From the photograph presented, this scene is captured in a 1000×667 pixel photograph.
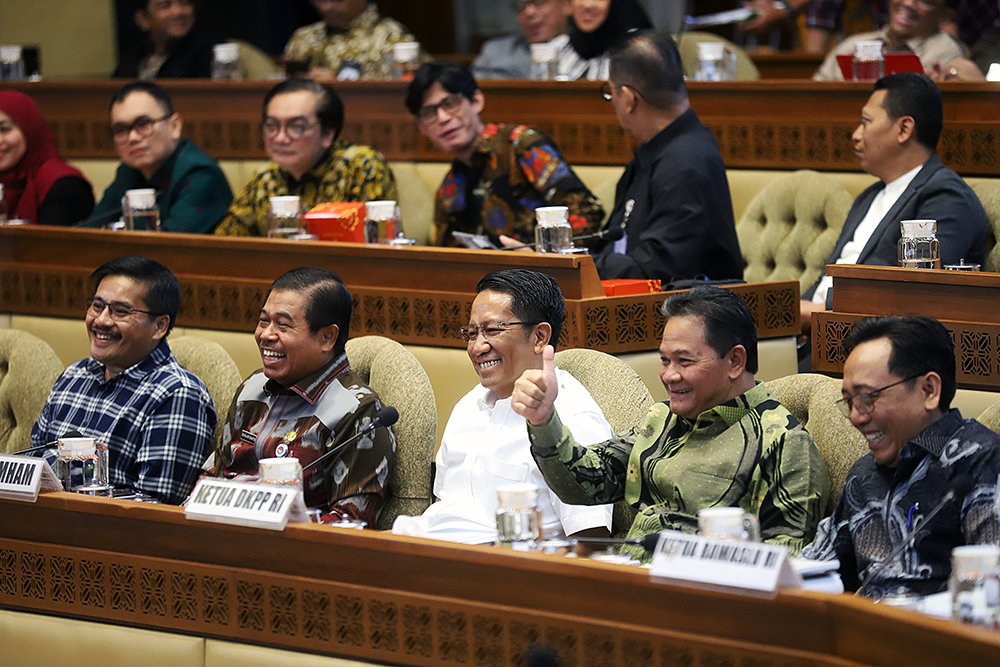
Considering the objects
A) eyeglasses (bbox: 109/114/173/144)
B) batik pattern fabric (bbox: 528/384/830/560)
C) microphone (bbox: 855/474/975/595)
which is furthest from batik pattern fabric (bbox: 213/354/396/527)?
eyeglasses (bbox: 109/114/173/144)

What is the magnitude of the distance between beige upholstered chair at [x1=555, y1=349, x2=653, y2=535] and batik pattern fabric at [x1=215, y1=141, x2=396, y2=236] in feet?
4.71

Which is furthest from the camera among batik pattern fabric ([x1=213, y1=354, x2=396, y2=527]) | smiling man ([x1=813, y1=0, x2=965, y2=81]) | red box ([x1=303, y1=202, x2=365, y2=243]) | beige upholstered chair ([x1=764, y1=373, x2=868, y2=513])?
smiling man ([x1=813, y1=0, x2=965, y2=81])

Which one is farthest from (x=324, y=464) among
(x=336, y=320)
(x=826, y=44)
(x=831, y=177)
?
(x=826, y=44)

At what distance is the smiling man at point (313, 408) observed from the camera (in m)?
2.52

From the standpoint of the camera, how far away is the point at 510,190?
12.3 ft

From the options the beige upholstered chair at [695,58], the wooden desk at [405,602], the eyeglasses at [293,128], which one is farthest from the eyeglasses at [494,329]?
the beige upholstered chair at [695,58]

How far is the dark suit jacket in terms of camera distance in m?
Answer: 3.01

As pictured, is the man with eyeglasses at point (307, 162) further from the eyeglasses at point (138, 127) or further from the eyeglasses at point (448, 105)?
the eyeglasses at point (138, 127)

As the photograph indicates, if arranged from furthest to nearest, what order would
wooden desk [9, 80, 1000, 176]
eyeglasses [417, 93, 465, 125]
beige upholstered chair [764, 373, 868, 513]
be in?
eyeglasses [417, 93, 465, 125]
wooden desk [9, 80, 1000, 176]
beige upholstered chair [764, 373, 868, 513]

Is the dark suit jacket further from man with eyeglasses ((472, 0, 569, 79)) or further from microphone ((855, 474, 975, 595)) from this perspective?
man with eyeglasses ((472, 0, 569, 79))

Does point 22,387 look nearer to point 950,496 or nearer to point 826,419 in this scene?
point 826,419

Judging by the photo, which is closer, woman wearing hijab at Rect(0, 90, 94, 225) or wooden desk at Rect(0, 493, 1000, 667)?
wooden desk at Rect(0, 493, 1000, 667)

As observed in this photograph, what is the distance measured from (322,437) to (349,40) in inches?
117

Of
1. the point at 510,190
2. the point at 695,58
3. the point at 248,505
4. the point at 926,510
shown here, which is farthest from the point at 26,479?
the point at 695,58
